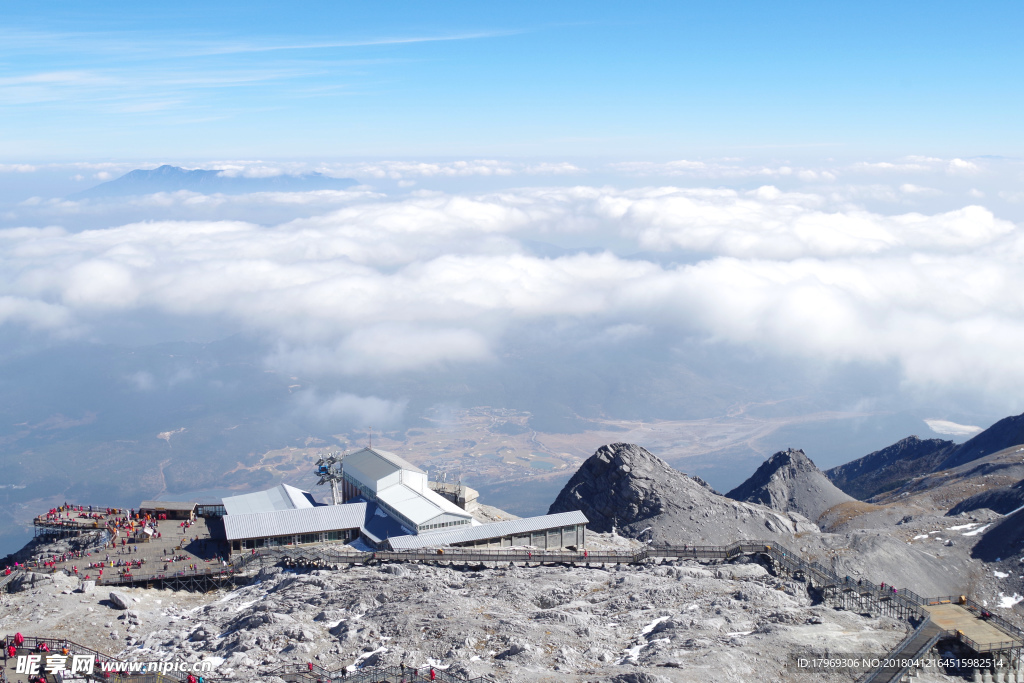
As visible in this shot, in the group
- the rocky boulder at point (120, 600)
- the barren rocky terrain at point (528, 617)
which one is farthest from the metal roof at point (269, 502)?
the rocky boulder at point (120, 600)

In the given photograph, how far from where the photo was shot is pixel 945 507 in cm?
12050

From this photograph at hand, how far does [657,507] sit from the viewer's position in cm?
9962

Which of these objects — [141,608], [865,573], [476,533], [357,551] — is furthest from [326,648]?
[865,573]

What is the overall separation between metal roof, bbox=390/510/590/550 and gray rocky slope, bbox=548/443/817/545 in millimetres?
19886

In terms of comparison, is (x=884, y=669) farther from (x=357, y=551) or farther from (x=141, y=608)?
(x=141, y=608)

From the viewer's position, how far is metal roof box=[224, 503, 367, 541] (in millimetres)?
69812

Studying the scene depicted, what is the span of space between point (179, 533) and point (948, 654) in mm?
66062

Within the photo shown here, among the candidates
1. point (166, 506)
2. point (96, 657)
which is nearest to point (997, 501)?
point (166, 506)

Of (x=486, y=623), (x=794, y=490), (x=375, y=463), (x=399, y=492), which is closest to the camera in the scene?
(x=486, y=623)

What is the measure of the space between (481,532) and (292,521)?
1763 cm

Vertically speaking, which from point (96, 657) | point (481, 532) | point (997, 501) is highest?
point (96, 657)

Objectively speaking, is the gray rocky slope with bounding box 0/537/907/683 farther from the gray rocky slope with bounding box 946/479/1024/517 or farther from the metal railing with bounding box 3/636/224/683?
the gray rocky slope with bounding box 946/479/1024/517

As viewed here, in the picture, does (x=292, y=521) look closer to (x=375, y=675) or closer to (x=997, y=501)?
(x=375, y=675)

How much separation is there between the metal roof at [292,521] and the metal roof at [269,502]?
7845 millimetres
